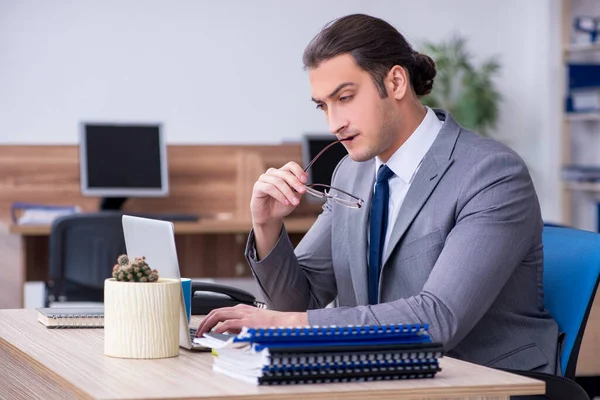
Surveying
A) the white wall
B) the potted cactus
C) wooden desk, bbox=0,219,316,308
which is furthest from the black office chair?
the potted cactus

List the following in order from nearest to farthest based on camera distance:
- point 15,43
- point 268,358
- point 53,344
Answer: point 268,358 < point 53,344 < point 15,43

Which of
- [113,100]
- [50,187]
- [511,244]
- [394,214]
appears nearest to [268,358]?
[511,244]

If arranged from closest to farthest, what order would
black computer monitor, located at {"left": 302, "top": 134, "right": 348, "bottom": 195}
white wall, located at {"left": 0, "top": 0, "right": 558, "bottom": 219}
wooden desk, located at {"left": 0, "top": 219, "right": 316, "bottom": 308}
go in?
wooden desk, located at {"left": 0, "top": 219, "right": 316, "bottom": 308}
black computer monitor, located at {"left": 302, "top": 134, "right": 348, "bottom": 195}
white wall, located at {"left": 0, "top": 0, "right": 558, "bottom": 219}

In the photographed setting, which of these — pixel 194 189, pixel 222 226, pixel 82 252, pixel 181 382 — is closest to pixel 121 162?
pixel 194 189

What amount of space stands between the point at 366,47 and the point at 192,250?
10.3 feet

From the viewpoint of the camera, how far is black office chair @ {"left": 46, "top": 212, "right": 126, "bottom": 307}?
3.87m

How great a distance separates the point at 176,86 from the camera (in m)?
5.97

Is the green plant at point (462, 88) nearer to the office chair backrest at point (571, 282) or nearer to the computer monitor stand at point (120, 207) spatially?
the computer monitor stand at point (120, 207)

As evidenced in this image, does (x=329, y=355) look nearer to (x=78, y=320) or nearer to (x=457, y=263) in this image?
(x=457, y=263)

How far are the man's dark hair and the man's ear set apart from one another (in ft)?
0.04

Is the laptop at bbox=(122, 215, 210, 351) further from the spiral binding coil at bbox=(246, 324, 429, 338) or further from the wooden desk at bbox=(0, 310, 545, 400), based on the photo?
the spiral binding coil at bbox=(246, 324, 429, 338)

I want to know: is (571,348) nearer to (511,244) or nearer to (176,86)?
(511,244)

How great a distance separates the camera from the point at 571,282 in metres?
1.76

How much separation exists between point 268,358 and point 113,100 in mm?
4896
